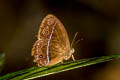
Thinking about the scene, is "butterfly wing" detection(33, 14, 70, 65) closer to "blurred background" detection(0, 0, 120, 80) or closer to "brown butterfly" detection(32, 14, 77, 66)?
"brown butterfly" detection(32, 14, 77, 66)

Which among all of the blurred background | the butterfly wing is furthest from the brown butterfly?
the blurred background

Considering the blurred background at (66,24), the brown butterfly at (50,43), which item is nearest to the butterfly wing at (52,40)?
the brown butterfly at (50,43)

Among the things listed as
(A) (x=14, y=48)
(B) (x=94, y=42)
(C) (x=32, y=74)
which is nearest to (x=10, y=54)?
(A) (x=14, y=48)

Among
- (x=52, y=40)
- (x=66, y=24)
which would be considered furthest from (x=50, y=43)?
(x=66, y=24)

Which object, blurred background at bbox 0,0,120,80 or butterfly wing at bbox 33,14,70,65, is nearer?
butterfly wing at bbox 33,14,70,65

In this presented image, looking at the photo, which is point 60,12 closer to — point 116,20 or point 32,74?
point 116,20

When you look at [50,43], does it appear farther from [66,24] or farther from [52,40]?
[66,24]
